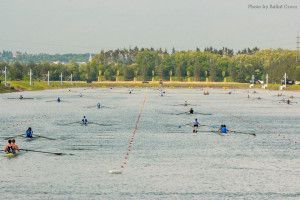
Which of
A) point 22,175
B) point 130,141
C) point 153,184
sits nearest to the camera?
point 153,184

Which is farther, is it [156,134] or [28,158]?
[156,134]

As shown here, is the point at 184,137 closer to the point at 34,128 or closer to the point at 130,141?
the point at 130,141

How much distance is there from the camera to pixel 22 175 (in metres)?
56.4

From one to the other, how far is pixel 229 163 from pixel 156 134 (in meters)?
30.7

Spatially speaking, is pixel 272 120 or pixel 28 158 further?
pixel 272 120

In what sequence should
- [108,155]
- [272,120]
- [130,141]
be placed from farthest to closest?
[272,120] → [130,141] → [108,155]

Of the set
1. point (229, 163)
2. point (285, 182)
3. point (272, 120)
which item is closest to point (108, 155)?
point (229, 163)

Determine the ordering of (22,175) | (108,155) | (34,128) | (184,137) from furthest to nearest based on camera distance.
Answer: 1. (34,128)
2. (184,137)
3. (108,155)
4. (22,175)

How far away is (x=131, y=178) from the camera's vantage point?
54.9 m

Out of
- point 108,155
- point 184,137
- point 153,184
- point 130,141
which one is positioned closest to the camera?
point 153,184

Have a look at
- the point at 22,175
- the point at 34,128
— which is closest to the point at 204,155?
the point at 22,175

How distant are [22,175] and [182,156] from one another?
19.5 metres

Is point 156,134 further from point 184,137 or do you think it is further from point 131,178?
point 131,178

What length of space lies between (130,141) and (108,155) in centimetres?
1452
